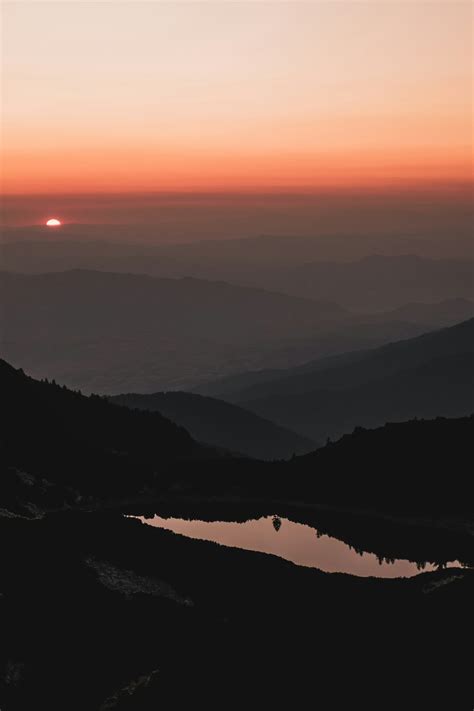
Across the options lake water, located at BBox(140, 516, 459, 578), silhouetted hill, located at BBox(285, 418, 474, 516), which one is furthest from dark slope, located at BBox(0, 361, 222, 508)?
silhouetted hill, located at BBox(285, 418, 474, 516)

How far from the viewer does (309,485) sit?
340ft

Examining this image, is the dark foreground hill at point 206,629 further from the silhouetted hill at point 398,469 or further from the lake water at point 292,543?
the silhouetted hill at point 398,469

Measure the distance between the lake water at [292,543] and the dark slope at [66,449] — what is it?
1426 centimetres

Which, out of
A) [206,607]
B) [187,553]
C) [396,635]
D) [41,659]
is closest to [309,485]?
[187,553]

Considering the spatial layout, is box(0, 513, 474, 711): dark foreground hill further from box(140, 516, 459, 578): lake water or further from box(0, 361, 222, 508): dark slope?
box(0, 361, 222, 508): dark slope

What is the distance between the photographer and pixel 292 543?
272 ft

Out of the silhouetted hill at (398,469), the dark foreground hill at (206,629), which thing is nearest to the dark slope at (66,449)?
the silhouetted hill at (398,469)

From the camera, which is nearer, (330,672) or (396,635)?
(330,672)

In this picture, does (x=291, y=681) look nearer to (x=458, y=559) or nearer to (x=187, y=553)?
(x=187, y=553)

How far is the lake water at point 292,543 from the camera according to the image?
75.9 metres

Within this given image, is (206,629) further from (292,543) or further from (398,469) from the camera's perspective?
(398,469)

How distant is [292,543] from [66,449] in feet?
144

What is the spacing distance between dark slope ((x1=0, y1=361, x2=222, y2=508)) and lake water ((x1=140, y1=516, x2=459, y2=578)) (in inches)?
562

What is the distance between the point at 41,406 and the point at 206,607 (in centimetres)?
7409
